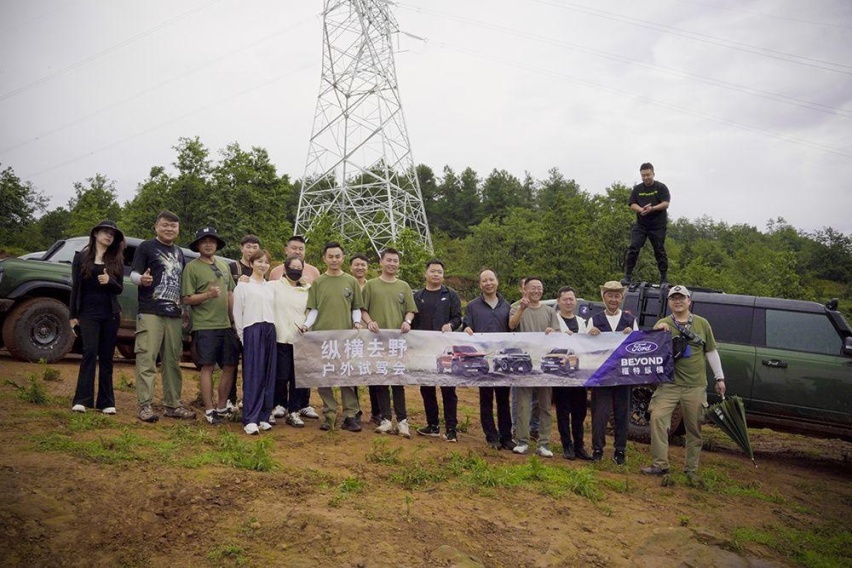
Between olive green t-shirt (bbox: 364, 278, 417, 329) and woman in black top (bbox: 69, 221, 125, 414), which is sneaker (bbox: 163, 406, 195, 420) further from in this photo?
olive green t-shirt (bbox: 364, 278, 417, 329)

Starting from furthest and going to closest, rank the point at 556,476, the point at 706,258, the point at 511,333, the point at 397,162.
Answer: the point at 706,258, the point at 397,162, the point at 511,333, the point at 556,476

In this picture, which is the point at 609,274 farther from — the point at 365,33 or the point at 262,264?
the point at 262,264

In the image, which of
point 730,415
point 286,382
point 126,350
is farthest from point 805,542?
point 126,350

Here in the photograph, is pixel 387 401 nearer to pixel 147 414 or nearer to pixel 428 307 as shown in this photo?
pixel 428 307

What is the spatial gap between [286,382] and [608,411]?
3959 millimetres

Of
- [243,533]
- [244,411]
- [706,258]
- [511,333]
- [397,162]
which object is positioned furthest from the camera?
[706,258]

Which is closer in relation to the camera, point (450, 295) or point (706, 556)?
point (706, 556)

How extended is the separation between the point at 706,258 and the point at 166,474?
53654 millimetres

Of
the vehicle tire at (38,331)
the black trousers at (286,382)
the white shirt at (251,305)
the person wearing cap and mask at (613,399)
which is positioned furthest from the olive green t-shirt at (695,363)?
the vehicle tire at (38,331)

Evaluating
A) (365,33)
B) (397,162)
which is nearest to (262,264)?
(397,162)

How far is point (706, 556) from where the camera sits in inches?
180

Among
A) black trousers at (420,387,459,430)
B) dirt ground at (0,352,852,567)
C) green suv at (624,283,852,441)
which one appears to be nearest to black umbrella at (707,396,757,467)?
dirt ground at (0,352,852,567)

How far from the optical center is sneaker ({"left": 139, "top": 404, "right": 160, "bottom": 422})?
6117 millimetres

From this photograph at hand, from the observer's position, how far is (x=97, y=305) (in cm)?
609
